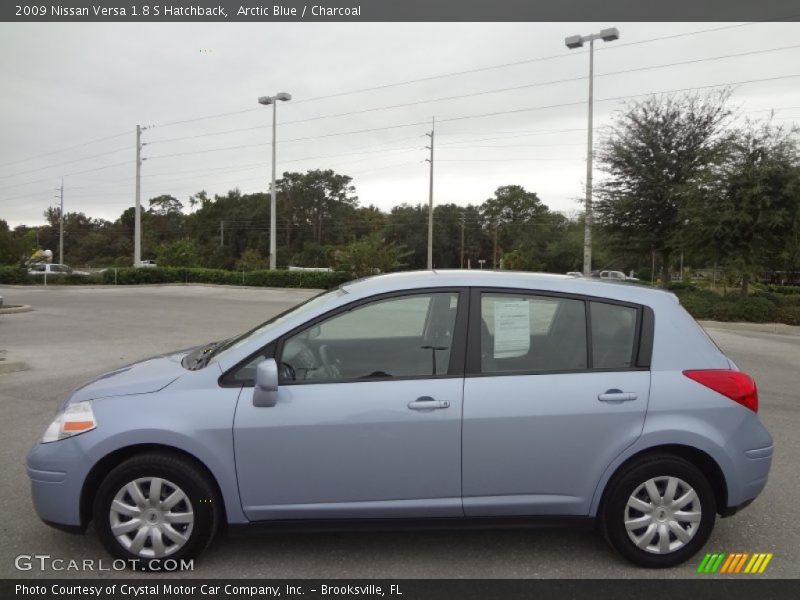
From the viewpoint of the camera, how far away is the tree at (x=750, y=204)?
18391mm

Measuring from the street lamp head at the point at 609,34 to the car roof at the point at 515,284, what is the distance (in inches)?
906

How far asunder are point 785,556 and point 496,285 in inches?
90.1

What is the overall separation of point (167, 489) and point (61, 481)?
22.5 inches

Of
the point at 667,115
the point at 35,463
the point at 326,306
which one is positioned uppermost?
the point at 667,115

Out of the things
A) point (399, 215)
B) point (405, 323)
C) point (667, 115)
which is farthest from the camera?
point (399, 215)

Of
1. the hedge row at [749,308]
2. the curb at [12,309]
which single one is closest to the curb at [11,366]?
the curb at [12,309]

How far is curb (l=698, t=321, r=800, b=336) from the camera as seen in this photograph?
17337 mm

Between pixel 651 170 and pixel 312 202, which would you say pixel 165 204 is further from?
pixel 651 170

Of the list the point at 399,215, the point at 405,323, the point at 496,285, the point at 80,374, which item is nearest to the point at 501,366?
the point at 496,285

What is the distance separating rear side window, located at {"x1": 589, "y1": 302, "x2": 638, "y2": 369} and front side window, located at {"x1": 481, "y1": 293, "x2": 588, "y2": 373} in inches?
2.7

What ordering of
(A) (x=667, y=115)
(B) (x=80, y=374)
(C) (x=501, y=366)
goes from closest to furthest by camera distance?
(C) (x=501, y=366) → (B) (x=80, y=374) → (A) (x=667, y=115)

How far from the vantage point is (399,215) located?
292 ft

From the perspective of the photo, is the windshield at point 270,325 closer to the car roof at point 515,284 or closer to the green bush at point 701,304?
the car roof at point 515,284
